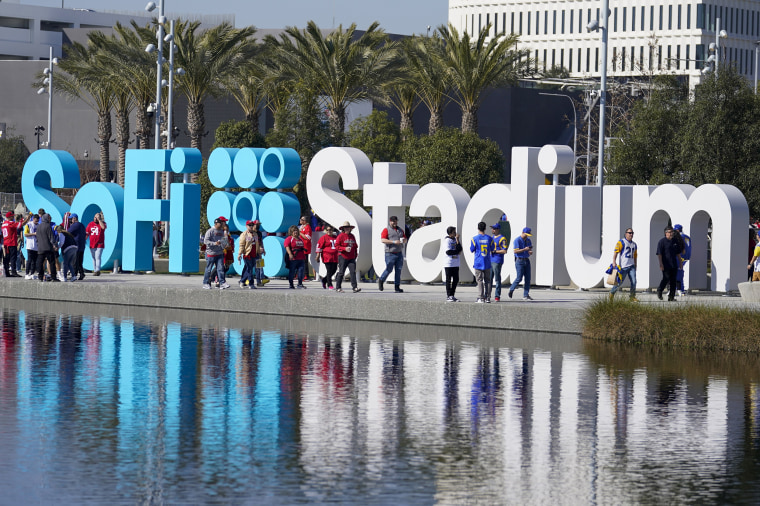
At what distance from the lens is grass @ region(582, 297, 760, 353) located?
18.3 meters

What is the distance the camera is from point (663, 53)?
112750 millimetres

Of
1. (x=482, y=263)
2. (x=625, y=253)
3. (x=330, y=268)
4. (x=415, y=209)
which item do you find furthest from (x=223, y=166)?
(x=625, y=253)

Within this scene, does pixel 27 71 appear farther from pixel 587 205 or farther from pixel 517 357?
pixel 517 357

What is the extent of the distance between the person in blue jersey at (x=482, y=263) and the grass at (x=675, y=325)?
2.67m

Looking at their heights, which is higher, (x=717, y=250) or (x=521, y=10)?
(x=521, y=10)

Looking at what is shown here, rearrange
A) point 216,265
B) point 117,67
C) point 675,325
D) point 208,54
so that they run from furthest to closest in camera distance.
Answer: point 117,67
point 208,54
point 216,265
point 675,325

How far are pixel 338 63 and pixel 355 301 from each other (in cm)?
2873

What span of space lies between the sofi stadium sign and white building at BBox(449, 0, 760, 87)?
80.1 meters

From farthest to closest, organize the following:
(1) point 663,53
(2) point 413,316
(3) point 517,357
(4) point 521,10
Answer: (4) point 521,10 → (1) point 663,53 → (2) point 413,316 → (3) point 517,357

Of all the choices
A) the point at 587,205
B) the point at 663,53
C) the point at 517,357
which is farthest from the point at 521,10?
the point at 517,357

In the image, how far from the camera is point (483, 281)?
22.2 m

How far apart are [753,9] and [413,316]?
104242 mm

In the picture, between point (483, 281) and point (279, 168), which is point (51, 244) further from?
point (483, 281)

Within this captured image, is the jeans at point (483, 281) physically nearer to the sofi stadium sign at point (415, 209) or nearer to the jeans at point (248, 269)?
the sofi stadium sign at point (415, 209)
